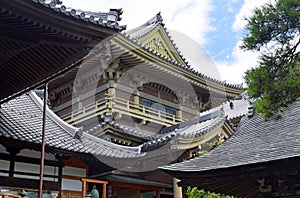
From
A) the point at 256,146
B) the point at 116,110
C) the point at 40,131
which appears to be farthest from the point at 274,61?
the point at 116,110

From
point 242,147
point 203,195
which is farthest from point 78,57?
point 203,195

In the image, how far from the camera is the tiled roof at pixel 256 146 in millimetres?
7539

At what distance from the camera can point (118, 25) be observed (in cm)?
645

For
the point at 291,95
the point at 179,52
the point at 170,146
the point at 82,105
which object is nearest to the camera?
the point at 291,95

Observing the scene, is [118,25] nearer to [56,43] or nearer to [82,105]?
[56,43]

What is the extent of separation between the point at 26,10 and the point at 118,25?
1516mm

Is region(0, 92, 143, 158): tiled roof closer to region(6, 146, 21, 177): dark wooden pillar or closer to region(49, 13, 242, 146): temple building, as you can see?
region(6, 146, 21, 177): dark wooden pillar

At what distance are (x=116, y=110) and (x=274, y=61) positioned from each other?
9735 millimetres

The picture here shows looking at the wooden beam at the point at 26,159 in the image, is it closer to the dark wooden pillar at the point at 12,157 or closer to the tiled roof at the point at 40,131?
the dark wooden pillar at the point at 12,157

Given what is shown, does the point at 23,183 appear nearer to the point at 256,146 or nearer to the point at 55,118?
the point at 55,118

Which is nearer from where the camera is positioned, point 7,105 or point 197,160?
point 197,160

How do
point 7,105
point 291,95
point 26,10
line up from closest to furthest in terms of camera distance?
point 291,95 → point 26,10 → point 7,105

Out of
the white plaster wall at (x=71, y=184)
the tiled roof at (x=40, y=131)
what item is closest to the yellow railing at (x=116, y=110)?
the tiled roof at (x=40, y=131)

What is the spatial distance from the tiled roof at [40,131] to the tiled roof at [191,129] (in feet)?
2.85
